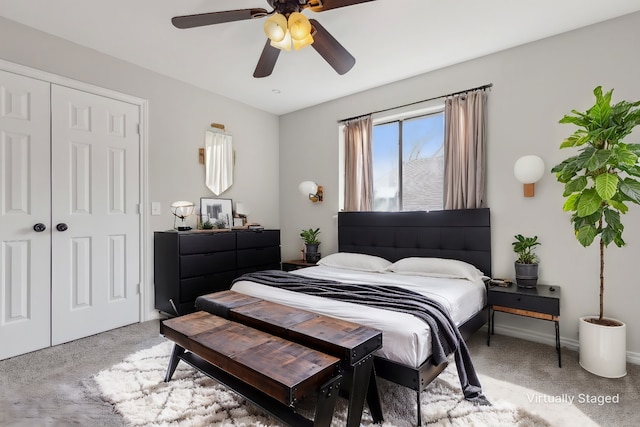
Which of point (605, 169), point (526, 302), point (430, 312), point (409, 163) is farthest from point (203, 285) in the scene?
point (605, 169)

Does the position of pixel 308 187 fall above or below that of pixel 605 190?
above

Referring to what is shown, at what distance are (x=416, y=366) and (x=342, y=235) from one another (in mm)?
2585

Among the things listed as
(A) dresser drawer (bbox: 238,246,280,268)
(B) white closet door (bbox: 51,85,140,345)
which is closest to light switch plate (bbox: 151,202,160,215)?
(B) white closet door (bbox: 51,85,140,345)

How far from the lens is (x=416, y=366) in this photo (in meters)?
1.71

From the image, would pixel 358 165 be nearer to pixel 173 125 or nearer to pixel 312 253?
pixel 312 253

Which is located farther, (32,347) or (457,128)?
(457,128)

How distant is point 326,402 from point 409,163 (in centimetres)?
305

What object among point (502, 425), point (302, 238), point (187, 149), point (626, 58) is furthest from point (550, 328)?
point (187, 149)

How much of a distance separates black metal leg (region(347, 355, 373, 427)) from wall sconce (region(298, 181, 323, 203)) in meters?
2.97

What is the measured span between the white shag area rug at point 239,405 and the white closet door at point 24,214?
3.32ft

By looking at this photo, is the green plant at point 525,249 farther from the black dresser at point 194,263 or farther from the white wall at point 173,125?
the white wall at point 173,125

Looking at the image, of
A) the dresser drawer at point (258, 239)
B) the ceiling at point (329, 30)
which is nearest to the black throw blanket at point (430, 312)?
the dresser drawer at point (258, 239)

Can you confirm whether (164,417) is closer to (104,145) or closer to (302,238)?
(104,145)

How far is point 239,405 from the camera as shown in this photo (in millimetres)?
1910
